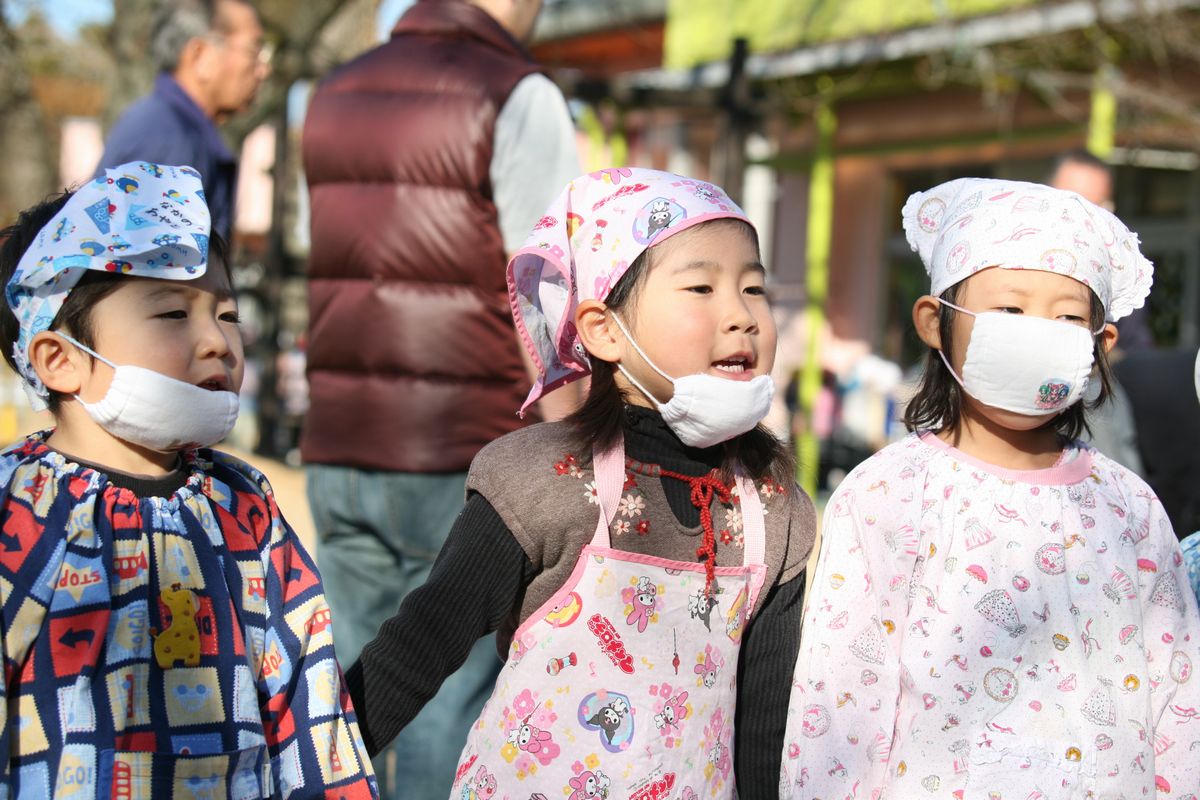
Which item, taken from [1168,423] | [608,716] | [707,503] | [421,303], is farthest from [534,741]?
[1168,423]

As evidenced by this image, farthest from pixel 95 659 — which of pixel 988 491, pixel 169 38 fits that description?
pixel 169 38

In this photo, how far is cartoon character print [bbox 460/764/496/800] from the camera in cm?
217

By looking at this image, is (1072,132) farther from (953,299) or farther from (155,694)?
(155,694)

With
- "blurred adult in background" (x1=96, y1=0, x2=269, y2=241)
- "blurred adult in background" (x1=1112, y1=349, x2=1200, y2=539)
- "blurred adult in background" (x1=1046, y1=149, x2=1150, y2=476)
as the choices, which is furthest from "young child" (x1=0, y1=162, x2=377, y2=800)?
"blurred adult in background" (x1=1112, y1=349, x2=1200, y2=539)

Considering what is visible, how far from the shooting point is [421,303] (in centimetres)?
329

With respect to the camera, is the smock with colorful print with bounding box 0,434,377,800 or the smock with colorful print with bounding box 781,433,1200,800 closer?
the smock with colorful print with bounding box 0,434,377,800

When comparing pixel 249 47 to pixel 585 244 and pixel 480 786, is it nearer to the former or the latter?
pixel 585 244

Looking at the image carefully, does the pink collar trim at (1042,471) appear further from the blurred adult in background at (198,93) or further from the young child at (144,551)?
the blurred adult in background at (198,93)

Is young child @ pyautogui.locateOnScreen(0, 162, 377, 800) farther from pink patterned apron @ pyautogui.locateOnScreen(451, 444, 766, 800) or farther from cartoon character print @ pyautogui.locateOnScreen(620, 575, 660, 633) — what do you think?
cartoon character print @ pyautogui.locateOnScreen(620, 575, 660, 633)

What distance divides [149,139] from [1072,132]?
7561mm

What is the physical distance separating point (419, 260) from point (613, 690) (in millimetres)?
1433

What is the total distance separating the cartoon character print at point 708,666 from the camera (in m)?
2.19

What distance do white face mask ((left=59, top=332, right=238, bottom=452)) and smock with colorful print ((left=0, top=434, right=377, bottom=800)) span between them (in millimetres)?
81

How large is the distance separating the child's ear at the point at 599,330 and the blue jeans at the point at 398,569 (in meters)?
0.94
